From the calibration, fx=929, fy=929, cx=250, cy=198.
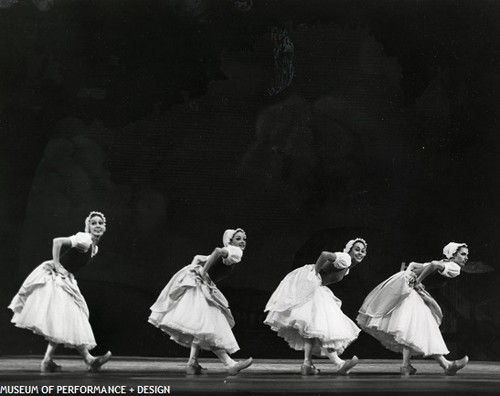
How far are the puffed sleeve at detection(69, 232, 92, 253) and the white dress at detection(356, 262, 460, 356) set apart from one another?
262 cm

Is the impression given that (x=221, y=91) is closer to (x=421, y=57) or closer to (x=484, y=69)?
(x=421, y=57)

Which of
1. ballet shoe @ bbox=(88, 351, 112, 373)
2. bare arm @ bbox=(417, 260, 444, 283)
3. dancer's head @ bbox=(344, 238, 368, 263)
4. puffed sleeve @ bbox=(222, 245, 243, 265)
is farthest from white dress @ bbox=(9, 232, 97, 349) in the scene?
bare arm @ bbox=(417, 260, 444, 283)

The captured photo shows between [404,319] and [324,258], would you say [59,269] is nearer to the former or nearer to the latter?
[324,258]

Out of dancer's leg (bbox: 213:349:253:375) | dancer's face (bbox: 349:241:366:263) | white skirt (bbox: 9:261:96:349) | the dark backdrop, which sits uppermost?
the dark backdrop

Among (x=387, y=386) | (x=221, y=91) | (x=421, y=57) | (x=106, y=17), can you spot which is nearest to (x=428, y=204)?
(x=421, y=57)

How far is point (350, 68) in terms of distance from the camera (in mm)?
10188

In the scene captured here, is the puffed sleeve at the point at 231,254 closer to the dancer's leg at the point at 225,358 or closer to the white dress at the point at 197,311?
the white dress at the point at 197,311

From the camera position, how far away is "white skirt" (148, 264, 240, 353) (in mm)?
7781

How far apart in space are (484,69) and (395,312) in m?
3.43

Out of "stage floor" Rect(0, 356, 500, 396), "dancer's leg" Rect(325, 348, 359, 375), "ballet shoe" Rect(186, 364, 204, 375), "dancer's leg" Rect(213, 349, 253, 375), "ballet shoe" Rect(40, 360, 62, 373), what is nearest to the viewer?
"stage floor" Rect(0, 356, 500, 396)

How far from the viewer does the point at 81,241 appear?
25.4 ft

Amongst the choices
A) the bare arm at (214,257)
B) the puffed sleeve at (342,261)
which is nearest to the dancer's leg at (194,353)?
the bare arm at (214,257)

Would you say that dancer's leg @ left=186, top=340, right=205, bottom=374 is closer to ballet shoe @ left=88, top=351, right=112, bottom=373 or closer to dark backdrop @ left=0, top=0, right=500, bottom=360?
ballet shoe @ left=88, top=351, right=112, bottom=373

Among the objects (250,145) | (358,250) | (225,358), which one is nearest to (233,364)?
(225,358)
